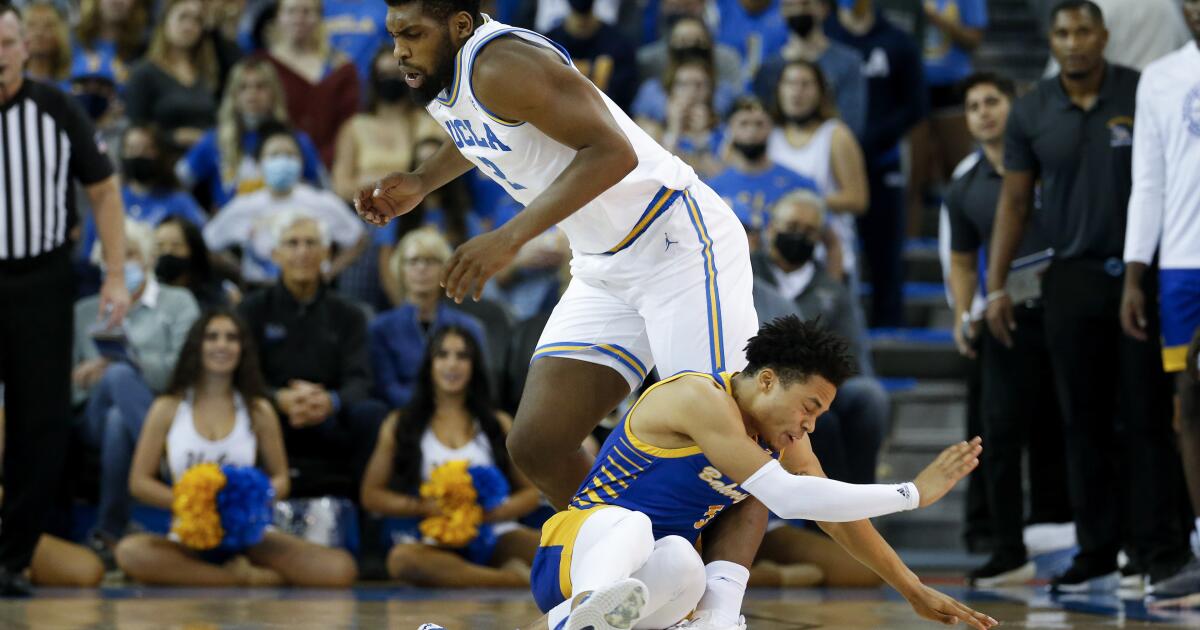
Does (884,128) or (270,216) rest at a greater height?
(884,128)

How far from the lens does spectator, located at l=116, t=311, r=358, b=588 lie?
700cm

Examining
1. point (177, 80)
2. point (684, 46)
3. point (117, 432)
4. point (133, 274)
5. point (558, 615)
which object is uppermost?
point (684, 46)

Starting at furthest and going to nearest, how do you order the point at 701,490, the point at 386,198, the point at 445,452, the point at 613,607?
the point at 445,452, the point at 386,198, the point at 701,490, the point at 613,607

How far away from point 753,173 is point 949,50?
318cm

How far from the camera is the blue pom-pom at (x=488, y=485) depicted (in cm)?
713

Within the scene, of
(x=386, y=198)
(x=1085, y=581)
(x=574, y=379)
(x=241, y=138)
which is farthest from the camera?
(x=241, y=138)

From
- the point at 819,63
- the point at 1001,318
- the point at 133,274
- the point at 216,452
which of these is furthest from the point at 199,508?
the point at 819,63

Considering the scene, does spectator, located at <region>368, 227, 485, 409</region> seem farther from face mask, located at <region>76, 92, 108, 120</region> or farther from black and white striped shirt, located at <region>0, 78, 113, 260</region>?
face mask, located at <region>76, 92, 108, 120</region>

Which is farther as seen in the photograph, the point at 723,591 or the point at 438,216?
the point at 438,216

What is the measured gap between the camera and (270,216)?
8.81 m

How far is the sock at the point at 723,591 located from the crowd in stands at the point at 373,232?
288cm

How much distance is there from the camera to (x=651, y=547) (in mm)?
4062

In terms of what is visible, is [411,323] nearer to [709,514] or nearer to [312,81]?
[312,81]

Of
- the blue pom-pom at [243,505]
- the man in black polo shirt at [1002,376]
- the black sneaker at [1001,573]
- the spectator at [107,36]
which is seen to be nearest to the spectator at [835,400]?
the black sneaker at [1001,573]
